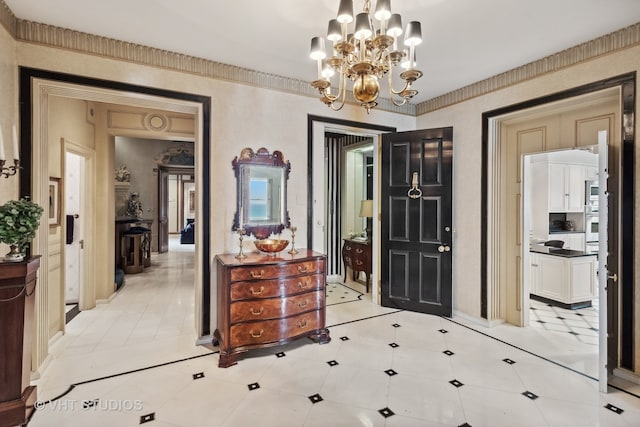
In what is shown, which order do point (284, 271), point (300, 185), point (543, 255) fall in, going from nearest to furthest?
point (284, 271) < point (300, 185) < point (543, 255)

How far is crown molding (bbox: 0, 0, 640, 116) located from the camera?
2.51 meters

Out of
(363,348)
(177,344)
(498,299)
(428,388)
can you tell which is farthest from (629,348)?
(177,344)

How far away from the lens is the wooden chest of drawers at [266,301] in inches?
110

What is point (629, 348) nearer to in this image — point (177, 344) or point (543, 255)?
point (543, 255)

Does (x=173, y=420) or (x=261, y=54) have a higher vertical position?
(x=261, y=54)

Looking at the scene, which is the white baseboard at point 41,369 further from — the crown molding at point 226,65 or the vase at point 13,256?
the crown molding at point 226,65

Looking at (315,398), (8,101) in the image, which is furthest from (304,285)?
(8,101)

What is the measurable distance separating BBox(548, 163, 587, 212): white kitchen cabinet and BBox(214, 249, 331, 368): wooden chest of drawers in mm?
4442

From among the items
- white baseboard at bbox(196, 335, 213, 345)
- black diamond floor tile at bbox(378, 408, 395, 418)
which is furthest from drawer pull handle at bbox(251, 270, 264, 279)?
black diamond floor tile at bbox(378, 408, 395, 418)

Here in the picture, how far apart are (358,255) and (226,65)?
3.30 metres

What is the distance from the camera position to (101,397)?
2.31m

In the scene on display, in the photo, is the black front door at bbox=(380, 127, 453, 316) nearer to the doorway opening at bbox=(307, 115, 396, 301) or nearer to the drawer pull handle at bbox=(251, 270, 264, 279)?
the doorway opening at bbox=(307, 115, 396, 301)

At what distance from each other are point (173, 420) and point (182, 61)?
3.04m

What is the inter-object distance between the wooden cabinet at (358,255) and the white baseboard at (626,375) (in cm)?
287
